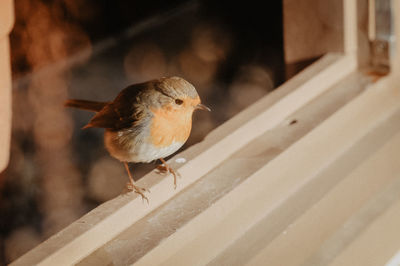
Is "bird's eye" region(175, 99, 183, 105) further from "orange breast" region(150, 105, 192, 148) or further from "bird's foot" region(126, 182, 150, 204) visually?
"bird's foot" region(126, 182, 150, 204)

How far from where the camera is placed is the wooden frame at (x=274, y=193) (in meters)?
0.82

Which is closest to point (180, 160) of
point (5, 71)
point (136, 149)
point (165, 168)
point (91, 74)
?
point (165, 168)

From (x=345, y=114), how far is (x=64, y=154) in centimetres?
70

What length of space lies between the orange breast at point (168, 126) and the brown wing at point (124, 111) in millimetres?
34

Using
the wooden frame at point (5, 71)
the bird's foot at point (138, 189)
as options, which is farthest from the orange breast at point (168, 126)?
the wooden frame at point (5, 71)

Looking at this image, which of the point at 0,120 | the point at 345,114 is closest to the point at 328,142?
the point at 345,114

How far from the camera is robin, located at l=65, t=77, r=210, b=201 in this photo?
0.75 metres

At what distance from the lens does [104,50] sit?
5.38ft

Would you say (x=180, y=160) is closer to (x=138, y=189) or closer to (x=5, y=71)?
(x=138, y=189)

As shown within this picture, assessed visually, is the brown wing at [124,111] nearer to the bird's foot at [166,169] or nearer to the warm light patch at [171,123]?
the warm light patch at [171,123]

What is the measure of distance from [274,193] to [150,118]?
35 centimetres

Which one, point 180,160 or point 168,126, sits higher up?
point 168,126

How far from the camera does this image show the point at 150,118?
78 centimetres

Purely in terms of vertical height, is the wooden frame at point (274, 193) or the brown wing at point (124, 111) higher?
the brown wing at point (124, 111)
